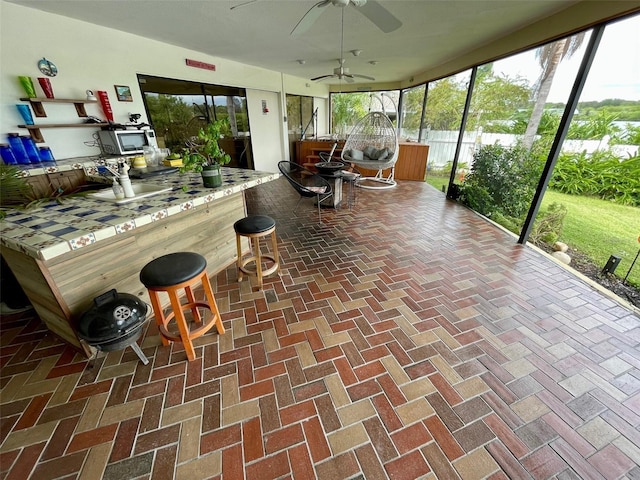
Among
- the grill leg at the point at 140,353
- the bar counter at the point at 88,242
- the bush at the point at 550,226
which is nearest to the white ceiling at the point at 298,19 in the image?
the bar counter at the point at 88,242

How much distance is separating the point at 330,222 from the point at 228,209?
5.49 feet

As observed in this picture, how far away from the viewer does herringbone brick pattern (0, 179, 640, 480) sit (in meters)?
1.12

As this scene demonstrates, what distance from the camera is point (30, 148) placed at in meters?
2.46

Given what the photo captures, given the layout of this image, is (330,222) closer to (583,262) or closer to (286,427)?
(286,427)

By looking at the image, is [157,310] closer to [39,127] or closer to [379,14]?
[39,127]

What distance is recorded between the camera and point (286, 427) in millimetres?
A: 1234

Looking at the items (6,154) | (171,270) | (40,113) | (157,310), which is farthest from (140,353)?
(40,113)

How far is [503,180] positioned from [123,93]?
5730 mm

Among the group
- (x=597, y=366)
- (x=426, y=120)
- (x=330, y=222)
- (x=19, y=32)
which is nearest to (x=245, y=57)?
(x=19, y=32)

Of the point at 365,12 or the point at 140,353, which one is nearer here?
the point at 140,353

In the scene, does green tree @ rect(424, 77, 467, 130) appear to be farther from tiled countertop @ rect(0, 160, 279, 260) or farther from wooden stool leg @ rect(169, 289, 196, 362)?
wooden stool leg @ rect(169, 289, 196, 362)

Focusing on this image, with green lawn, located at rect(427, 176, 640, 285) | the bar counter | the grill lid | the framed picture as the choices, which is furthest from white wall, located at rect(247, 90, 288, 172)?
green lawn, located at rect(427, 176, 640, 285)

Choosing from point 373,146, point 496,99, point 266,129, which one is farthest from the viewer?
point 266,129

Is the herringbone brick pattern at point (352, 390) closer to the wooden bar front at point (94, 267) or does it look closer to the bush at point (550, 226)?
the wooden bar front at point (94, 267)
